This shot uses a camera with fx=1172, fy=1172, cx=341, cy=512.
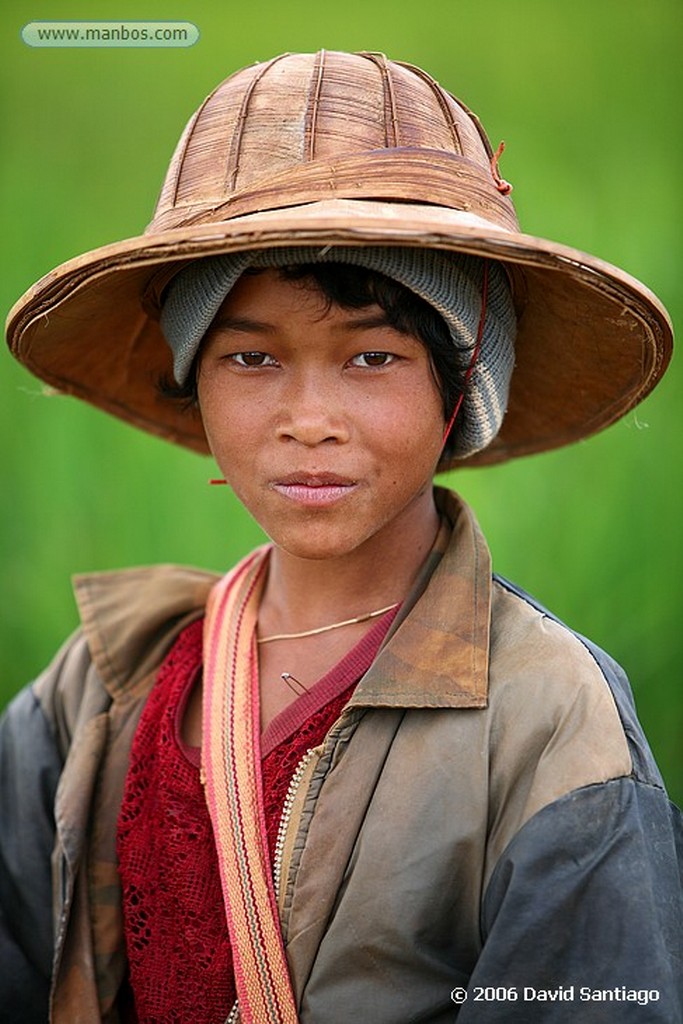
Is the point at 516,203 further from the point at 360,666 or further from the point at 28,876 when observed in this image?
the point at 28,876

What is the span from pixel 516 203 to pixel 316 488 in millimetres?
1304

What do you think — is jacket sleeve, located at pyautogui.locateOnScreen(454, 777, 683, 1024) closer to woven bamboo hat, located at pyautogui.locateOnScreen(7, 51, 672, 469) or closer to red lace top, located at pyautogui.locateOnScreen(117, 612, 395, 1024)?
red lace top, located at pyautogui.locateOnScreen(117, 612, 395, 1024)

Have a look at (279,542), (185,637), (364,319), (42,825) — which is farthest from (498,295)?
(42,825)

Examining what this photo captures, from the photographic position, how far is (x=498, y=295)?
4.81 ft

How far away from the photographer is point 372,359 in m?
1.37

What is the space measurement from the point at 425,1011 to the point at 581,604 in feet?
4.48

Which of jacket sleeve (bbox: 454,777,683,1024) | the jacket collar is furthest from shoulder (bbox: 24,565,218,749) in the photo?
jacket sleeve (bbox: 454,777,683,1024)

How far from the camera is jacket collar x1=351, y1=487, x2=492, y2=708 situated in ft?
4.44

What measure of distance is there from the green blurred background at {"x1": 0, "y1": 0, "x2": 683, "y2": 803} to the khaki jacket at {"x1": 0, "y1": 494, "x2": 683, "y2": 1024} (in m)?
0.92

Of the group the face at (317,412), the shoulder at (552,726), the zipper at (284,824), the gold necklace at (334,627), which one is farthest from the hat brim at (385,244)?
the zipper at (284,824)

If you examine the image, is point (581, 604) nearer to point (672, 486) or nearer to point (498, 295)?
point (672, 486)

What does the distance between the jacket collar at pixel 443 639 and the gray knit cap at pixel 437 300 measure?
0.16 m

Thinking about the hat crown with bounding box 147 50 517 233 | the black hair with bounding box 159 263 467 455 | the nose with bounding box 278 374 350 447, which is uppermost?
the hat crown with bounding box 147 50 517 233

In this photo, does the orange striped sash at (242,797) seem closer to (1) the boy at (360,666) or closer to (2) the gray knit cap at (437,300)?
(1) the boy at (360,666)
